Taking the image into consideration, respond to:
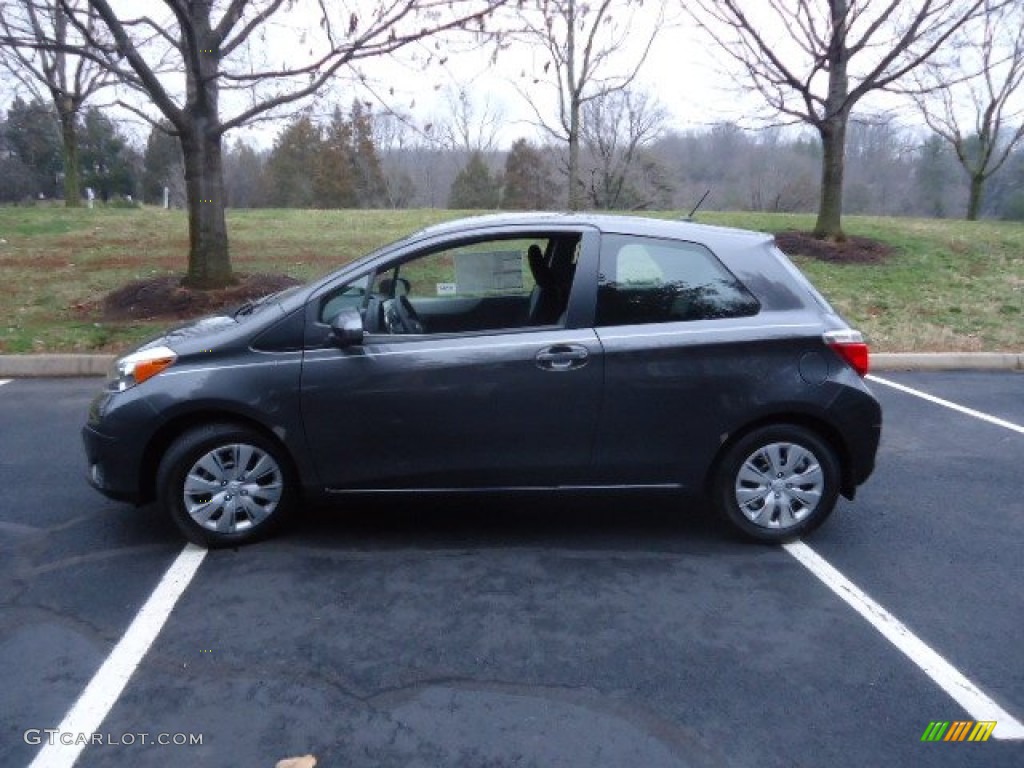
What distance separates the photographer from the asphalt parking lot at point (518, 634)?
8.80 ft

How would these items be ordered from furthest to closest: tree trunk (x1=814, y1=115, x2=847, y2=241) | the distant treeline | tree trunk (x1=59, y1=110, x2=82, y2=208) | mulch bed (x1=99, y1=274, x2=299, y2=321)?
the distant treeline, tree trunk (x1=59, y1=110, x2=82, y2=208), tree trunk (x1=814, y1=115, x2=847, y2=241), mulch bed (x1=99, y1=274, x2=299, y2=321)

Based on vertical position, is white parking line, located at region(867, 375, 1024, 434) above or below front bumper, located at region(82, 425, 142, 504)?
below

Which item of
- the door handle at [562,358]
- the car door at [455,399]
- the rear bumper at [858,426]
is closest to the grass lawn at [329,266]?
the rear bumper at [858,426]

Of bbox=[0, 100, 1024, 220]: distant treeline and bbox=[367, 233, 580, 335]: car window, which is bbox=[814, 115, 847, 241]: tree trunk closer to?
bbox=[367, 233, 580, 335]: car window

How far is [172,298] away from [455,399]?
7159 millimetres

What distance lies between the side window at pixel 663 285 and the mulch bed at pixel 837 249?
8716mm

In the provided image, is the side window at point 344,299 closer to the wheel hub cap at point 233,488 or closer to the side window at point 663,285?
the wheel hub cap at point 233,488

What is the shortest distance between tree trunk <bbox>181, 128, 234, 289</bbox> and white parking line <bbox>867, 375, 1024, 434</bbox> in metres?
7.77

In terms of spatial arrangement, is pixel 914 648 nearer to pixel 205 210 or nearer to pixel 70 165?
pixel 205 210

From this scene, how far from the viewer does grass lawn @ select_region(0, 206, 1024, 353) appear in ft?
30.5

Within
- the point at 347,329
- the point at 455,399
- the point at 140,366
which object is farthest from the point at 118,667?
the point at 455,399

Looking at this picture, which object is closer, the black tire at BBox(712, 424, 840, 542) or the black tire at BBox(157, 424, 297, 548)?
the black tire at BBox(157, 424, 297, 548)

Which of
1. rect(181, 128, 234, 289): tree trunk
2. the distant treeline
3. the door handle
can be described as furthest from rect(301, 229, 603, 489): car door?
the distant treeline

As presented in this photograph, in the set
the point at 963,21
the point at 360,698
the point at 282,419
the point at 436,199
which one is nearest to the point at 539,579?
the point at 360,698
